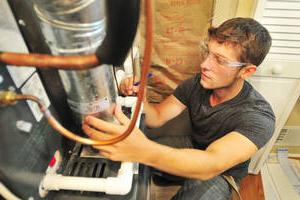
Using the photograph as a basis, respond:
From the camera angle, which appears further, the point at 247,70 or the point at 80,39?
the point at 247,70

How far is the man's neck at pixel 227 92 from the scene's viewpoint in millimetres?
989

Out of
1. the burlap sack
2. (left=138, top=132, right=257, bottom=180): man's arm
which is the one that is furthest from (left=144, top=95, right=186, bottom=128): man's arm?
(left=138, top=132, right=257, bottom=180): man's arm

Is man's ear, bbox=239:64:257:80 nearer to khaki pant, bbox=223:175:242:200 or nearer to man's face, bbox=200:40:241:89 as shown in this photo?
man's face, bbox=200:40:241:89

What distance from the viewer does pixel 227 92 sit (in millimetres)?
1011

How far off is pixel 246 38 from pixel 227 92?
0.24 m

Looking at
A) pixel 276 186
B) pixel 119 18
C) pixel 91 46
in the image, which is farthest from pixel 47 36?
pixel 276 186

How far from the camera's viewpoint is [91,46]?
0.43 meters

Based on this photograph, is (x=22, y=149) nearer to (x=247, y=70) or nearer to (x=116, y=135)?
(x=116, y=135)

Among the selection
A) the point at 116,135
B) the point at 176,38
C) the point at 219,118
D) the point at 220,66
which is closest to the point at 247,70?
the point at 220,66

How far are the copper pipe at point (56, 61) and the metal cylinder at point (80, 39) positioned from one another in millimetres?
77

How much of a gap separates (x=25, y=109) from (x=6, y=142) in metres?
0.09

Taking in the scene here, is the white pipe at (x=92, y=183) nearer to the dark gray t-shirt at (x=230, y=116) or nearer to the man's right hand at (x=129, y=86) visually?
the man's right hand at (x=129, y=86)

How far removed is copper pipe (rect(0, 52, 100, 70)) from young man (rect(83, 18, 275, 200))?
0.76ft

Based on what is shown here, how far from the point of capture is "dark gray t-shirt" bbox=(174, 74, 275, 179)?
87cm
